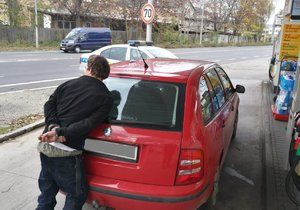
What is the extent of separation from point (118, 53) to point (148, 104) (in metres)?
8.69

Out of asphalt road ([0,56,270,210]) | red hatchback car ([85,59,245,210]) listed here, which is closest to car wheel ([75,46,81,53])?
asphalt road ([0,56,270,210])

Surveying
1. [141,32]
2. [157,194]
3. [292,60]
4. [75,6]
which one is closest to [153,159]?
[157,194]

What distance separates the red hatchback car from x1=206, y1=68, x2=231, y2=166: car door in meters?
0.46

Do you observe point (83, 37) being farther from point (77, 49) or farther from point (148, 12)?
point (148, 12)

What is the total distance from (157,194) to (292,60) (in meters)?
7.33

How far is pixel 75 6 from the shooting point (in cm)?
4009

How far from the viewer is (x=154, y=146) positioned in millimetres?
3008

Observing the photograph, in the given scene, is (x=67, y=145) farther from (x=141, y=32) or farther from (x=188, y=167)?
(x=141, y=32)

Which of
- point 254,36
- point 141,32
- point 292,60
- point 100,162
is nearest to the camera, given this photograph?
point 100,162

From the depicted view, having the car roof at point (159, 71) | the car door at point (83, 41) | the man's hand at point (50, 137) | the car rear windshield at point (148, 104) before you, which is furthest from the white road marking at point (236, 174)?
the car door at point (83, 41)

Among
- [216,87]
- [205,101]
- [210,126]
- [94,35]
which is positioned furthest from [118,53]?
[94,35]

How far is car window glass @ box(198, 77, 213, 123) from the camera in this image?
3461mm

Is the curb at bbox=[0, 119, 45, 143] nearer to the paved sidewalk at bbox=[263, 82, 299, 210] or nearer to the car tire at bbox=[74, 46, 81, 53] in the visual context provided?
the paved sidewalk at bbox=[263, 82, 299, 210]

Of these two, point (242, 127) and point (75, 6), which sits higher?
point (75, 6)
